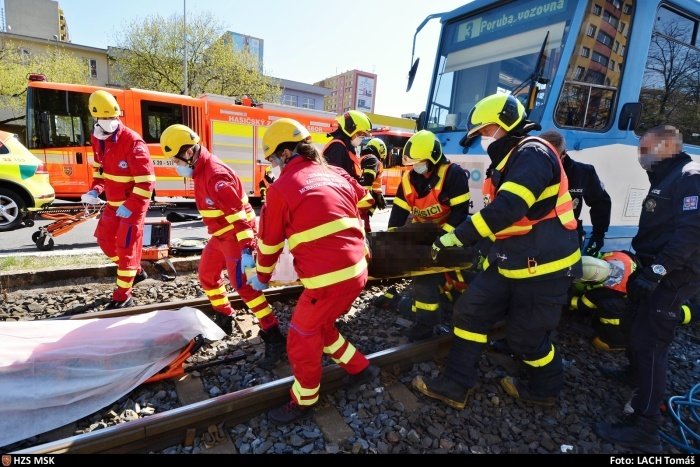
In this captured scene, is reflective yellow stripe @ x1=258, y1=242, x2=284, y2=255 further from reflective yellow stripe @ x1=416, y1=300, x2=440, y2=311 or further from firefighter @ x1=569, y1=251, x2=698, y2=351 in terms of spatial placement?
firefighter @ x1=569, y1=251, x2=698, y2=351

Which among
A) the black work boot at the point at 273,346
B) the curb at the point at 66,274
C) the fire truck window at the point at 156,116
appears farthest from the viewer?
the fire truck window at the point at 156,116

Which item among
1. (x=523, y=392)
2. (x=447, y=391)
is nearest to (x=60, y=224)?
(x=447, y=391)

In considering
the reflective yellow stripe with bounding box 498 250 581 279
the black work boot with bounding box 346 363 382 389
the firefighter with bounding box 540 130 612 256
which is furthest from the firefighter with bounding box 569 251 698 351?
the black work boot with bounding box 346 363 382 389

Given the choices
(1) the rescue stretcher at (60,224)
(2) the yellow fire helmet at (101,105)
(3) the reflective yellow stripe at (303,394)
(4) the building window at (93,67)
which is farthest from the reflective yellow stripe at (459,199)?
(4) the building window at (93,67)

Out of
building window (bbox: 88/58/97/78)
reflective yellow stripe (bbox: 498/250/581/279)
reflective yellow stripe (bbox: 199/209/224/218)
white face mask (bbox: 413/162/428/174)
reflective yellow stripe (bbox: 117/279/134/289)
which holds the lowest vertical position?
reflective yellow stripe (bbox: 117/279/134/289)

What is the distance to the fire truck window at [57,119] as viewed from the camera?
945 centimetres

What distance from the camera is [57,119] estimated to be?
31.6 feet

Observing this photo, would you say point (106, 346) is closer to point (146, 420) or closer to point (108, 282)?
point (146, 420)

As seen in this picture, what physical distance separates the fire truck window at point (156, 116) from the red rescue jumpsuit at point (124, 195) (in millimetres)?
6932

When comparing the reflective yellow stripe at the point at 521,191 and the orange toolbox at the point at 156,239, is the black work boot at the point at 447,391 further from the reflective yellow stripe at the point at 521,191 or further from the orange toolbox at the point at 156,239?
the orange toolbox at the point at 156,239

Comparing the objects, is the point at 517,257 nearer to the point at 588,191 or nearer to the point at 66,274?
the point at 588,191

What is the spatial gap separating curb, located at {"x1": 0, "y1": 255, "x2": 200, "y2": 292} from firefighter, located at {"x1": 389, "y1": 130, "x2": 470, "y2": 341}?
332cm

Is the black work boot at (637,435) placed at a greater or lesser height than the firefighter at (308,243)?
lesser

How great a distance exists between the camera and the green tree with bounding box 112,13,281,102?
24656mm
